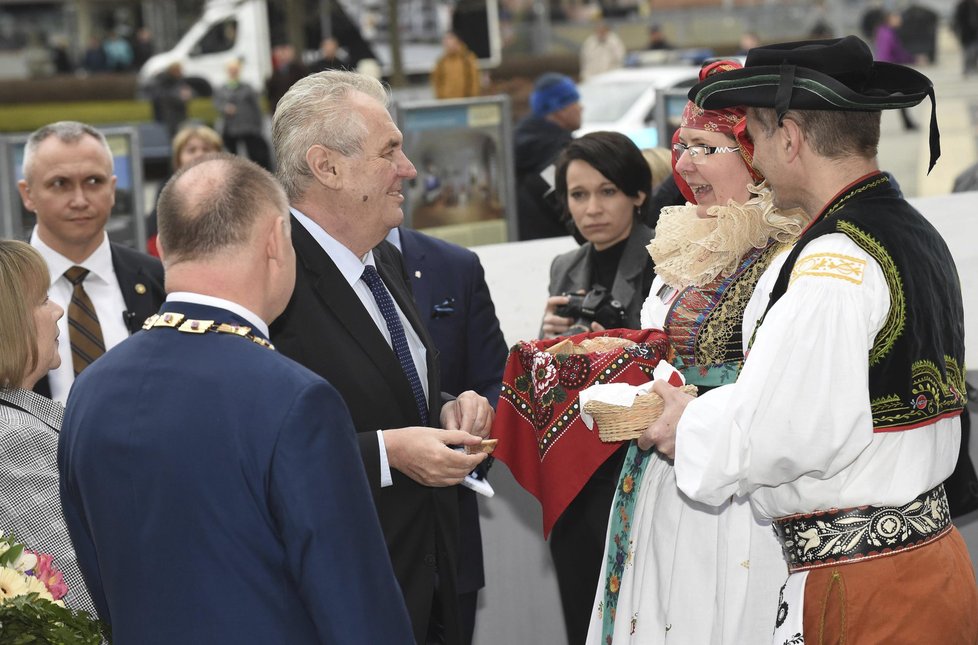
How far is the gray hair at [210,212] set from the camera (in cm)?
233

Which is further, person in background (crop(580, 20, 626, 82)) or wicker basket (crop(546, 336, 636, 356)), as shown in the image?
person in background (crop(580, 20, 626, 82))

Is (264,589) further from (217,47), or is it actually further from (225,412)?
(217,47)

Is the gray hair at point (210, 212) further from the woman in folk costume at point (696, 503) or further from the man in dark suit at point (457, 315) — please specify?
the man in dark suit at point (457, 315)

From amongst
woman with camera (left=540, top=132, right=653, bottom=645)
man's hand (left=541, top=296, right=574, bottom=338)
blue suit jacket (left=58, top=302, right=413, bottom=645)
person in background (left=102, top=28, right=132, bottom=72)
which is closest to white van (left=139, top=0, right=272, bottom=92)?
person in background (left=102, top=28, right=132, bottom=72)

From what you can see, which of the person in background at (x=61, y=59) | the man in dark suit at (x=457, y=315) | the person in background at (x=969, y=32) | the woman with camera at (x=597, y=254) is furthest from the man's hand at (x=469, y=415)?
the person in background at (x=61, y=59)

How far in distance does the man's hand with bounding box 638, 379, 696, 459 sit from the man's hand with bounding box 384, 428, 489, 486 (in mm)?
413

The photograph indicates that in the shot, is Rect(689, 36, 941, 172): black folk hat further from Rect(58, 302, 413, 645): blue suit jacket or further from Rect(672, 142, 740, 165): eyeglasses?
Rect(58, 302, 413, 645): blue suit jacket

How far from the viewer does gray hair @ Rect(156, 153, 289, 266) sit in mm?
2330

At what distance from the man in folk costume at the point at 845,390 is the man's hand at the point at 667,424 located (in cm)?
7

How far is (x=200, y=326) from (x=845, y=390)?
4.03 feet

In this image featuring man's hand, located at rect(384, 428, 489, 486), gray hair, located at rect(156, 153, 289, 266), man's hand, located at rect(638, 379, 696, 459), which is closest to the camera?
gray hair, located at rect(156, 153, 289, 266)

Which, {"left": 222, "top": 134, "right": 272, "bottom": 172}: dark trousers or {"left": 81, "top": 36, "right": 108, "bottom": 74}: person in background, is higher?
{"left": 81, "top": 36, "right": 108, "bottom": 74}: person in background

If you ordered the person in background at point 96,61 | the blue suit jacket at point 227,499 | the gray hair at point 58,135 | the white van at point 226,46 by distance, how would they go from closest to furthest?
the blue suit jacket at point 227,499
the gray hair at point 58,135
the white van at point 226,46
the person in background at point 96,61

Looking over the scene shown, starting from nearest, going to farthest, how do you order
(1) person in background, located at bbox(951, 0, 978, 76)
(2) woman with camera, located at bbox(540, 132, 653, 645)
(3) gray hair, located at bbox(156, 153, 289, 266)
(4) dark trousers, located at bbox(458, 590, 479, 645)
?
(3) gray hair, located at bbox(156, 153, 289, 266)
(4) dark trousers, located at bbox(458, 590, 479, 645)
(2) woman with camera, located at bbox(540, 132, 653, 645)
(1) person in background, located at bbox(951, 0, 978, 76)
